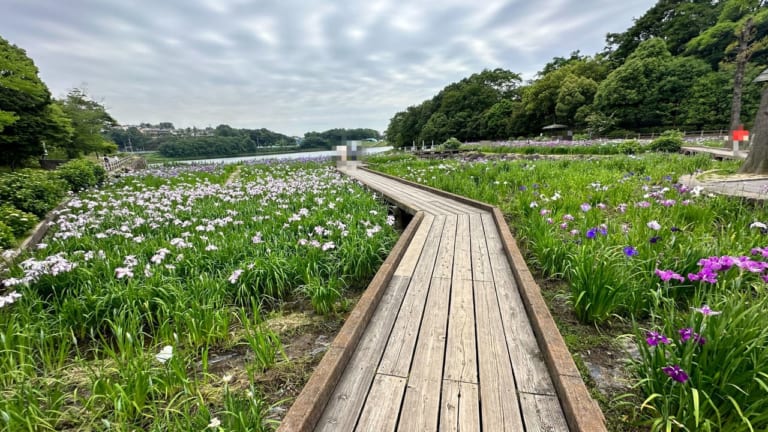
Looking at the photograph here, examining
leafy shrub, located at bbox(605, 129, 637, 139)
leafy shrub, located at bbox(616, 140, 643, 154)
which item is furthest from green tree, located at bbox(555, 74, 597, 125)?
leafy shrub, located at bbox(616, 140, 643, 154)

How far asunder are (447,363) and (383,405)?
48 centimetres

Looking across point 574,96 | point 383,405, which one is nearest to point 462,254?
point 383,405

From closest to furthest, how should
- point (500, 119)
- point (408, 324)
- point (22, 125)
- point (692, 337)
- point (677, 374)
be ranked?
point (677, 374), point (692, 337), point (408, 324), point (22, 125), point (500, 119)

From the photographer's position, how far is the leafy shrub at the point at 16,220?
14.6 feet

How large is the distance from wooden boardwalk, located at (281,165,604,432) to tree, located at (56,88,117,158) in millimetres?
29027

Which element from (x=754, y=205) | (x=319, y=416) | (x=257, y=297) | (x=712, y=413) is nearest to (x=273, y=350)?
(x=319, y=416)

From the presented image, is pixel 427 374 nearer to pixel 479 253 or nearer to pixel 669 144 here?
pixel 479 253

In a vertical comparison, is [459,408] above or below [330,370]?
below

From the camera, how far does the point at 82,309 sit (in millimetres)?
2541

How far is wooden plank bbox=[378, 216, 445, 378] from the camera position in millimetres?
1809

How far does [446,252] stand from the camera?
363 cm

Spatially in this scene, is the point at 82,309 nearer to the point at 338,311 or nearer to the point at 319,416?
the point at 338,311

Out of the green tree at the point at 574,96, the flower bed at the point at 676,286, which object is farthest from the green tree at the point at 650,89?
the flower bed at the point at 676,286

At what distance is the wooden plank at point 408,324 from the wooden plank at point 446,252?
66mm
